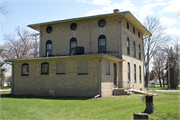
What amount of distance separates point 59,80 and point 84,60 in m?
3.52

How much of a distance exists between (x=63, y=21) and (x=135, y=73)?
12331 millimetres

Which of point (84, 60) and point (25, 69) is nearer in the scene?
point (84, 60)

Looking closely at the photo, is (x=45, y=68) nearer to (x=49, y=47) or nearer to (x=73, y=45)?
(x=73, y=45)

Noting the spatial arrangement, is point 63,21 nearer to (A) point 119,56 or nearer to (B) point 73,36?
(B) point 73,36

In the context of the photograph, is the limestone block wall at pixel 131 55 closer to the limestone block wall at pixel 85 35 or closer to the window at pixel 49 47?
the limestone block wall at pixel 85 35

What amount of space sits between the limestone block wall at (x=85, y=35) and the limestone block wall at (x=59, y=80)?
4147 millimetres

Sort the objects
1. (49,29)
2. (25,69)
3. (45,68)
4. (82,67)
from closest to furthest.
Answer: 1. (82,67)
2. (45,68)
3. (25,69)
4. (49,29)

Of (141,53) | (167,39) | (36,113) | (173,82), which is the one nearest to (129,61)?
(141,53)

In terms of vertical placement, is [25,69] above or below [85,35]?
below

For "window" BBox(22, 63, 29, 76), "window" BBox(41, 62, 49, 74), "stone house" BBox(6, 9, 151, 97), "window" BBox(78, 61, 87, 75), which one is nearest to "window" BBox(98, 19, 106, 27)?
"stone house" BBox(6, 9, 151, 97)

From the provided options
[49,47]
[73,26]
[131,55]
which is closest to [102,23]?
[73,26]

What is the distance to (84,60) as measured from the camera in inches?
795

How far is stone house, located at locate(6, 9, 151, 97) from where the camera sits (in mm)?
19969

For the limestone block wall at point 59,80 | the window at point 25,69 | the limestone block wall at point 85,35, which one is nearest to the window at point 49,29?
the limestone block wall at point 85,35
